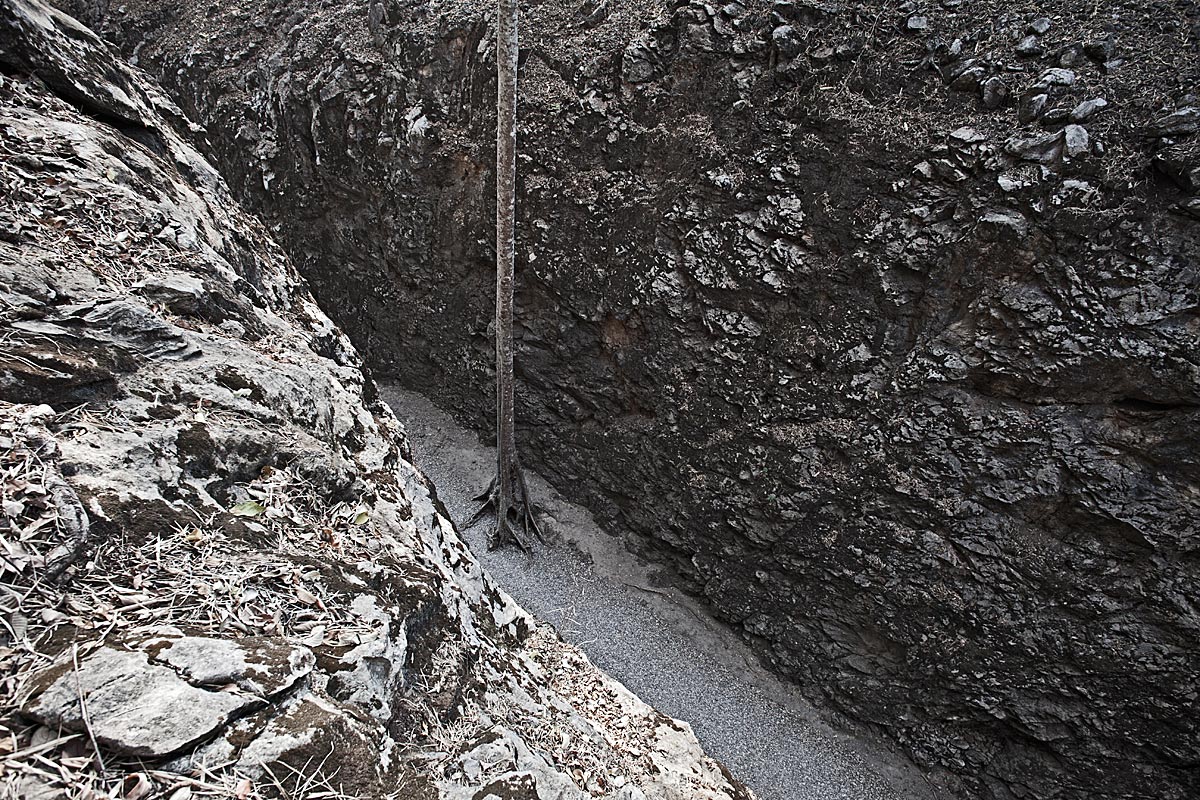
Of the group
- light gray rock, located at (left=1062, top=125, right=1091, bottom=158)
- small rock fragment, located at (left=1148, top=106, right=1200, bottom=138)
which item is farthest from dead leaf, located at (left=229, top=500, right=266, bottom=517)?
small rock fragment, located at (left=1148, top=106, right=1200, bottom=138)

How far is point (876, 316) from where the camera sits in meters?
4.53

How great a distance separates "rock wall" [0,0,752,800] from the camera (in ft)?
3.46

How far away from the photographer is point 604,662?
496 cm

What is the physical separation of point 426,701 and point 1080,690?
453 cm

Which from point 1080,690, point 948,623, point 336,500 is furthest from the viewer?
point 948,623

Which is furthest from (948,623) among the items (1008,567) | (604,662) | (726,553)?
(604,662)

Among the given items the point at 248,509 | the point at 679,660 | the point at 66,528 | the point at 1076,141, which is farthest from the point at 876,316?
the point at 66,528

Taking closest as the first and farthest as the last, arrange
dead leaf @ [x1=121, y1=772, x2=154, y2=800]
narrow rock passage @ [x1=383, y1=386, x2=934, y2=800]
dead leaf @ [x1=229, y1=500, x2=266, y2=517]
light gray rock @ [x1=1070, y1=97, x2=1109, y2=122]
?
dead leaf @ [x1=121, y1=772, x2=154, y2=800] < dead leaf @ [x1=229, y1=500, x2=266, y2=517] < light gray rock @ [x1=1070, y1=97, x2=1109, y2=122] < narrow rock passage @ [x1=383, y1=386, x2=934, y2=800]

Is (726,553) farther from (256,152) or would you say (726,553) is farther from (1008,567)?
(256,152)

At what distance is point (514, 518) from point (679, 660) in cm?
198

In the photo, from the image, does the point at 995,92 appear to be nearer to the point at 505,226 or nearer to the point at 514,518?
the point at 505,226

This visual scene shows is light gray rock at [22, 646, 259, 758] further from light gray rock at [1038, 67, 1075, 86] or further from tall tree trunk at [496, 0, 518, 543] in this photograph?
light gray rock at [1038, 67, 1075, 86]

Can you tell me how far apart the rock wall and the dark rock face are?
2.73m

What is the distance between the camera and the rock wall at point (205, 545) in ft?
3.46
